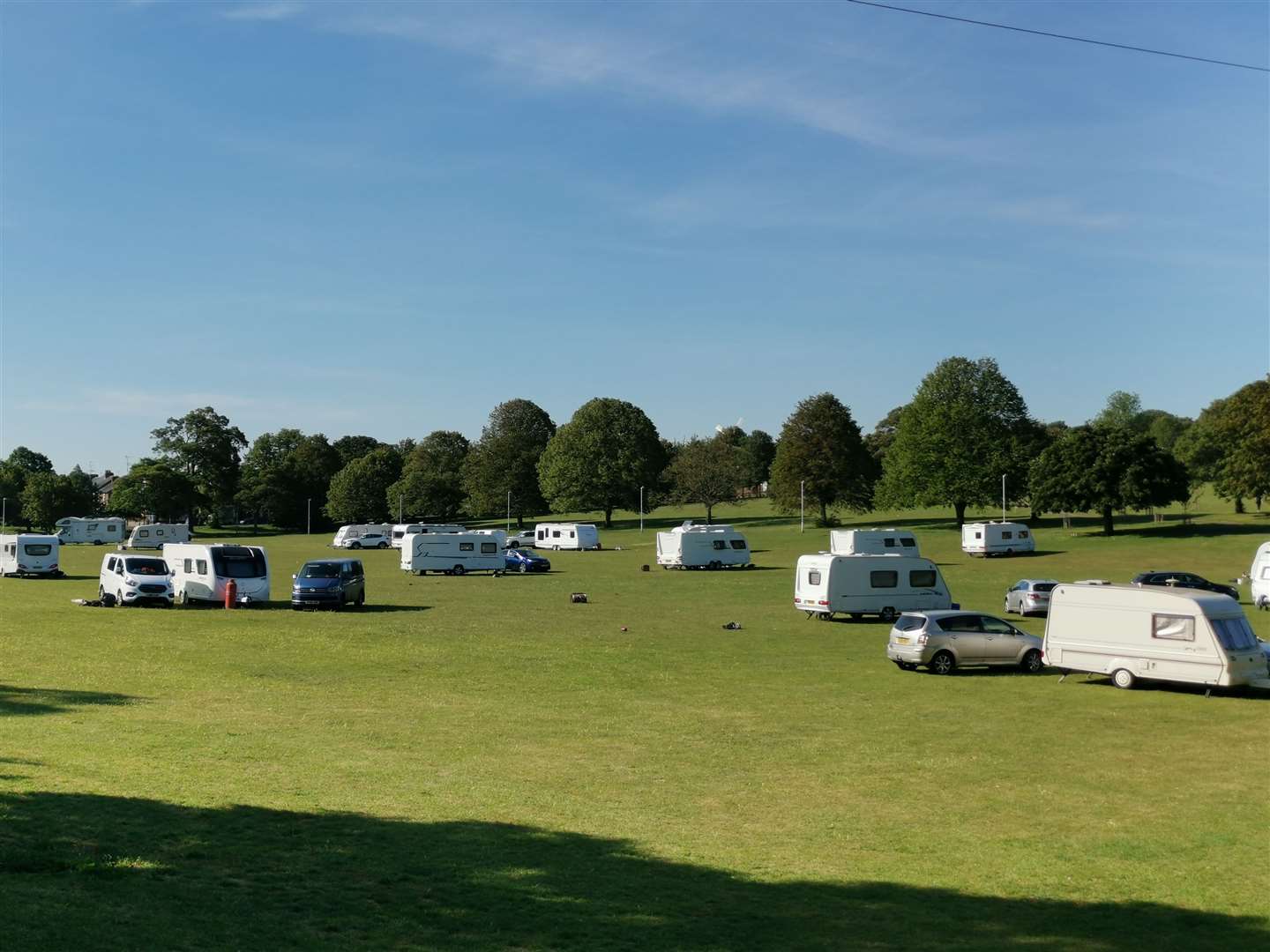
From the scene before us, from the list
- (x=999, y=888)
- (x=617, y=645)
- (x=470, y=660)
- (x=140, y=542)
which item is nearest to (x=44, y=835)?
(x=999, y=888)

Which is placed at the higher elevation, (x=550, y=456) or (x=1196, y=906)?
(x=550, y=456)

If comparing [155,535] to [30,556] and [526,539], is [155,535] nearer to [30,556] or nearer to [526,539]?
[526,539]

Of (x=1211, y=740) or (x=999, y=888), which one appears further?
(x=1211, y=740)

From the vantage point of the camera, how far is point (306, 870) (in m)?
11.2

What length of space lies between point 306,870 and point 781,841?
542cm

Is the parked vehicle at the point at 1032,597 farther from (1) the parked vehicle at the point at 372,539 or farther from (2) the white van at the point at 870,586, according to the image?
(1) the parked vehicle at the point at 372,539

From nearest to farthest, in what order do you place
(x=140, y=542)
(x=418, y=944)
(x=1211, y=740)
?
(x=418, y=944) → (x=1211, y=740) → (x=140, y=542)

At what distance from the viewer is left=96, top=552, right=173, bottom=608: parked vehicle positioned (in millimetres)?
45656

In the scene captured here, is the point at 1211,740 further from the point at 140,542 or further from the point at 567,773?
the point at 140,542

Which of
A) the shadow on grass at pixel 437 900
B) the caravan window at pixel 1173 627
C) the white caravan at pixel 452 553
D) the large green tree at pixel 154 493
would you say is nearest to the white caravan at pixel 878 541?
the white caravan at pixel 452 553

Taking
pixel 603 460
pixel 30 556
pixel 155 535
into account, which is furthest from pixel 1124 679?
pixel 603 460

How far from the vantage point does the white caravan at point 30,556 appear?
6588 cm

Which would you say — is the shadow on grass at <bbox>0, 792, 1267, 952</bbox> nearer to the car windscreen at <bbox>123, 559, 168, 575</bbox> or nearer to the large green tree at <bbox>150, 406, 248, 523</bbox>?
the car windscreen at <bbox>123, 559, 168, 575</bbox>

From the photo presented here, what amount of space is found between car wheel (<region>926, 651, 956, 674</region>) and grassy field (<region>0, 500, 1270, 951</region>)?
1.09 meters
